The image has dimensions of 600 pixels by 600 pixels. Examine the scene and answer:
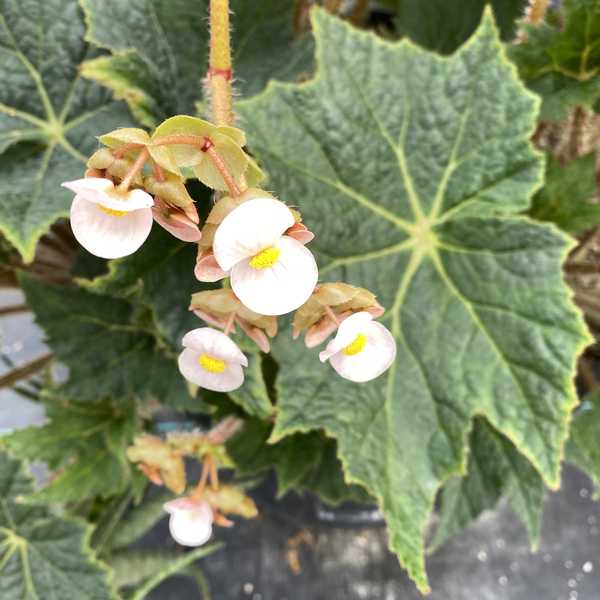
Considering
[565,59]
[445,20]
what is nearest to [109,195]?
[565,59]

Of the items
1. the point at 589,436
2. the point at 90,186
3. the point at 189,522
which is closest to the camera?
the point at 90,186

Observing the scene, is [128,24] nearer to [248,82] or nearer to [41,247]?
[248,82]

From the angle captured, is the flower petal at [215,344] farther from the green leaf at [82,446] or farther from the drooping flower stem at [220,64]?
the green leaf at [82,446]

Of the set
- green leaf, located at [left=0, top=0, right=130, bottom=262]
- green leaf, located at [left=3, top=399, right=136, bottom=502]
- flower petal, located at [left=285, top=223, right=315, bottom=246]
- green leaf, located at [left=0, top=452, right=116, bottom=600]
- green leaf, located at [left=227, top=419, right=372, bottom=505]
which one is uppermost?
flower petal, located at [left=285, top=223, right=315, bottom=246]

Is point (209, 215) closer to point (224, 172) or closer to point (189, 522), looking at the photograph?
point (224, 172)

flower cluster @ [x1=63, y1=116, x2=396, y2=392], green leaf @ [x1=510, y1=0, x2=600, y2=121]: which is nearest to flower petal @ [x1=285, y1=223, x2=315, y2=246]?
flower cluster @ [x1=63, y1=116, x2=396, y2=392]

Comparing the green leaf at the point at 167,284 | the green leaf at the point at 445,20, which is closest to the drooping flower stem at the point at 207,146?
the green leaf at the point at 167,284

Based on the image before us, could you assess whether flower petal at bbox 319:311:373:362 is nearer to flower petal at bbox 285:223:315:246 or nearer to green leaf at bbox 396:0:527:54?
flower petal at bbox 285:223:315:246
